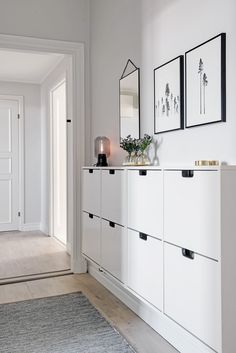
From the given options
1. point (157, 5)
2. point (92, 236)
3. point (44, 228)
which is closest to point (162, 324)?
point (92, 236)

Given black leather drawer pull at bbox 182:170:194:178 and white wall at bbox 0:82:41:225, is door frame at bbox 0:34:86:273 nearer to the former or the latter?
black leather drawer pull at bbox 182:170:194:178

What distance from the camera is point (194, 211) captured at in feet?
5.08

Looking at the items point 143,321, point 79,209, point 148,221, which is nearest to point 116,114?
point 79,209

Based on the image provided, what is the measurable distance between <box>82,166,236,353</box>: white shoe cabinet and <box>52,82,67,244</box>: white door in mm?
2219

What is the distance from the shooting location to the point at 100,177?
267 cm

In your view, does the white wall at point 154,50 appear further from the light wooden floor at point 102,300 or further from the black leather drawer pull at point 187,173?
the light wooden floor at point 102,300

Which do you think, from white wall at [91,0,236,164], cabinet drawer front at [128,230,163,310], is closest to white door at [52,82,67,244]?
white wall at [91,0,236,164]

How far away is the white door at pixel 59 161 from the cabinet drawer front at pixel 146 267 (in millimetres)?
2563

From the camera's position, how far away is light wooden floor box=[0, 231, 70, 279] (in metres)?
3.48

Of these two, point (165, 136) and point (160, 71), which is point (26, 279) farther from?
point (160, 71)

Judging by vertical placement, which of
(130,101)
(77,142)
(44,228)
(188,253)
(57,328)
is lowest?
(57,328)

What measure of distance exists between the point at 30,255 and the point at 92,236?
4.90ft

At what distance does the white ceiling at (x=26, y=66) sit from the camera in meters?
4.39

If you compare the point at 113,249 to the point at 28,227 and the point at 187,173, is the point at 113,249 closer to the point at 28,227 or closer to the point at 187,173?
the point at 187,173
